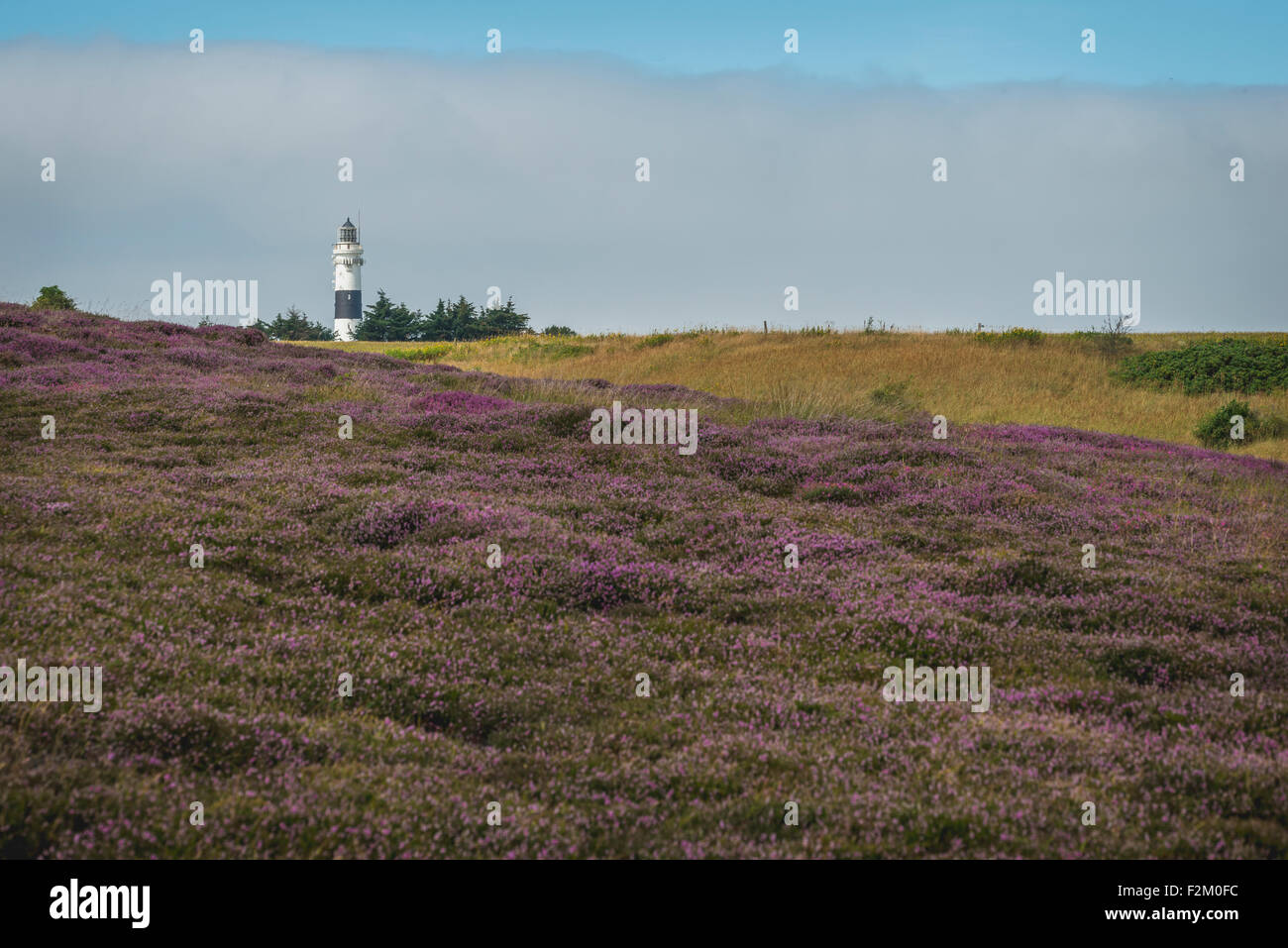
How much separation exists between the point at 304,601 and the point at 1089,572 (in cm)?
1001

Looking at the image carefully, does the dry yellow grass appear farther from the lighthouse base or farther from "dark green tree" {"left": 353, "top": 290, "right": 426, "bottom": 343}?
the lighthouse base

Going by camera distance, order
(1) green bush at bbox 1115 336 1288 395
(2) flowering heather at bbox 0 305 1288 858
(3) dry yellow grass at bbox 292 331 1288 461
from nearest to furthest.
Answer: (2) flowering heather at bbox 0 305 1288 858
(3) dry yellow grass at bbox 292 331 1288 461
(1) green bush at bbox 1115 336 1288 395

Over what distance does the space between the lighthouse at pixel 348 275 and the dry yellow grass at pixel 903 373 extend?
6474cm

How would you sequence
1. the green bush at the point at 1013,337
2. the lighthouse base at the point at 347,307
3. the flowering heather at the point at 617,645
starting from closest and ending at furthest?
1. the flowering heather at the point at 617,645
2. the green bush at the point at 1013,337
3. the lighthouse base at the point at 347,307

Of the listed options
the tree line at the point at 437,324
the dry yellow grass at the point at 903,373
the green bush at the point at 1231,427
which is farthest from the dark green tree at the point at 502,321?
the green bush at the point at 1231,427

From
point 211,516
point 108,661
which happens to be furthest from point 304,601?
point 211,516

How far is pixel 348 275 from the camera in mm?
115312

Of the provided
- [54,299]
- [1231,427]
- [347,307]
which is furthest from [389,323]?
[1231,427]

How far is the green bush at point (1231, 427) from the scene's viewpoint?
2847 centimetres

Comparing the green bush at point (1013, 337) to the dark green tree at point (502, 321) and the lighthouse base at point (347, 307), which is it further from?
the lighthouse base at point (347, 307)

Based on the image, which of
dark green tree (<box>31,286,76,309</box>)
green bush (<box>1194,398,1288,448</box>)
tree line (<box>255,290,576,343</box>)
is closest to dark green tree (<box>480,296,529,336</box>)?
tree line (<box>255,290,576,343</box>)

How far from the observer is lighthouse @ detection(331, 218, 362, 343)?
114 m

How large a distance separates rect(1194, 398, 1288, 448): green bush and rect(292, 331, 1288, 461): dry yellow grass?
480 millimetres

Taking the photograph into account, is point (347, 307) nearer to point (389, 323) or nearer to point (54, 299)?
point (389, 323)
